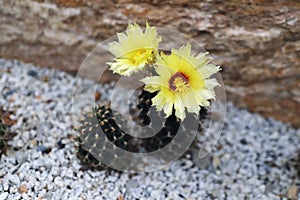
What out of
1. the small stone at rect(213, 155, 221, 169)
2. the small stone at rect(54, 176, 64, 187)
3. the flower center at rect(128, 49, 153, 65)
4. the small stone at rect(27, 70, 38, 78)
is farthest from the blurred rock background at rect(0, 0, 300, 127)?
the small stone at rect(54, 176, 64, 187)

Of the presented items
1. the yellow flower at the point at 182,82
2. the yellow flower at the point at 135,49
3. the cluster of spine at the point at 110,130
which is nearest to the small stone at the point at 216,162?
the cluster of spine at the point at 110,130

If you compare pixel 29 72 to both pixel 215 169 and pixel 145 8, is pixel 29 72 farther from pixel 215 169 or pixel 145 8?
pixel 215 169

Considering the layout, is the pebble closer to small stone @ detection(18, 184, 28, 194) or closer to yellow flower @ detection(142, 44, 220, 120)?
small stone @ detection(18, 184, 28, 194)

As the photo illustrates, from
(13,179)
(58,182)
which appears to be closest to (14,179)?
(13,179)

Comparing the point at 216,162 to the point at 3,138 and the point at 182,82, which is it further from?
the point at 3,138

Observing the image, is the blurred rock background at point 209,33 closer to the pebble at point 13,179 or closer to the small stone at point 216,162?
the small stone at point 216,162
